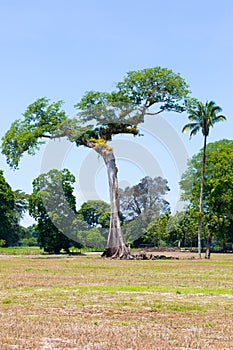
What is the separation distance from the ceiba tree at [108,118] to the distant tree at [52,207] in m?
17.0

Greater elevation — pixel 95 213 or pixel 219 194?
pixel 95 213

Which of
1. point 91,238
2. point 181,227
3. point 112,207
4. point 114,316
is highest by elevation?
point 181,227

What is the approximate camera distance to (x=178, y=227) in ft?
326

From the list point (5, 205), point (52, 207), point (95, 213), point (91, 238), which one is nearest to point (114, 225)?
point (52, 207)

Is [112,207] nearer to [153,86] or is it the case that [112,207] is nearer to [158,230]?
[153,86]

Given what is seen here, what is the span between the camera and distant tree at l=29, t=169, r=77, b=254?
74250mm

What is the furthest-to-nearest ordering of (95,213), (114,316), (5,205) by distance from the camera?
(95,213)
(5,205)
(114,316)

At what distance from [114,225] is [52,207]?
778 inches

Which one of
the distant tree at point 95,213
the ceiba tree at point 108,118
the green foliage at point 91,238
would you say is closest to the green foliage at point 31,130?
the ceiba tree at point 108,118

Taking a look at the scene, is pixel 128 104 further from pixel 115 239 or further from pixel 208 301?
pixel 208 301

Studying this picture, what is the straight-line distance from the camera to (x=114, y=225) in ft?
189

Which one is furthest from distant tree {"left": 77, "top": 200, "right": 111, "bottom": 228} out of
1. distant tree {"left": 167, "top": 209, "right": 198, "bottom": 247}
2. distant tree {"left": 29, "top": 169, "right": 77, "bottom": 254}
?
distant tree {"left": 29, "top": 169, "right": 77, "bottom": 254}

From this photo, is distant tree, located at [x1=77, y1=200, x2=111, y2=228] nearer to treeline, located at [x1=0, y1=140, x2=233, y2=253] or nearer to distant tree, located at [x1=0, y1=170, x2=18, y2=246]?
treeline, located at [x1=0, y1=140, x2=233, y2=253]

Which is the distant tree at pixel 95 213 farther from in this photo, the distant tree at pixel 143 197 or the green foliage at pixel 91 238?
the green foliage at pixel 91 238
